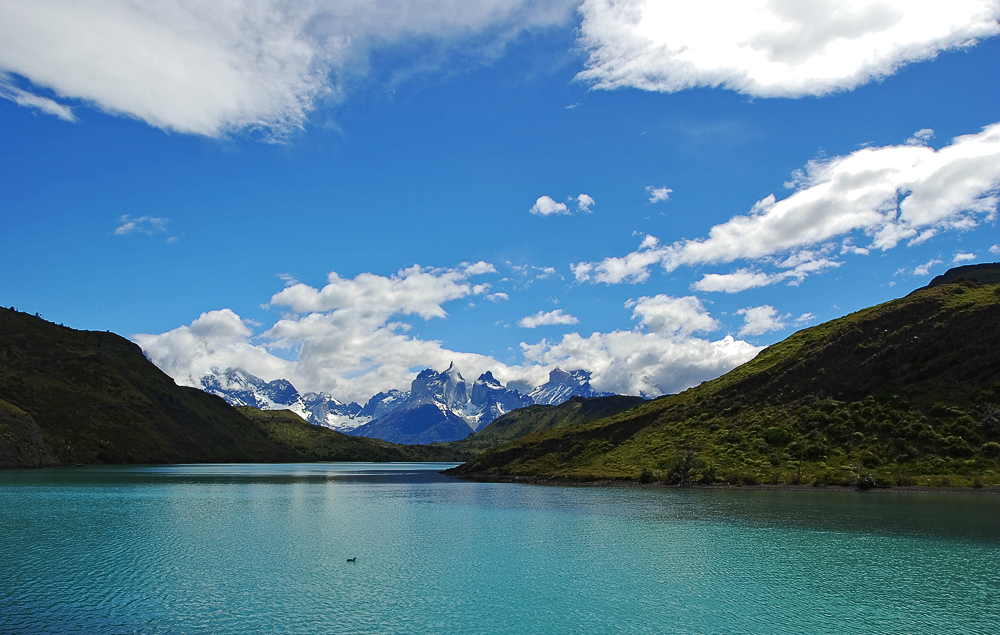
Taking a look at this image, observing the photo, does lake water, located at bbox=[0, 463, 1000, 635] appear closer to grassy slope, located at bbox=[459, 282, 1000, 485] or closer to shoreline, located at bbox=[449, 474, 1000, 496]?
shoreline, located at bbox=[449, 474, 1000, 496]

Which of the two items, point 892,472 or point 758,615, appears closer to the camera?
point 758,615

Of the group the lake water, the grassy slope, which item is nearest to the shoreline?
the grassy slope

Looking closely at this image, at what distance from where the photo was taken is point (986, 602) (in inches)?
1628

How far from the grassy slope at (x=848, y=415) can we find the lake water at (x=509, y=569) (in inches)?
925

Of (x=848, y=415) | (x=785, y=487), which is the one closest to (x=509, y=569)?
(x=785, y=487)

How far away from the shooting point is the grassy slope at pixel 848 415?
116812mm

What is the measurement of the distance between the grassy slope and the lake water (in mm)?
23505

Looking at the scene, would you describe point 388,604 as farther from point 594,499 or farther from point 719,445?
point 719,445

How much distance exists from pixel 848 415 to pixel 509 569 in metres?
112

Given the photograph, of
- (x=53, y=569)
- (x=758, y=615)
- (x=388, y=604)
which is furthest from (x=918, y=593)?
(x=53, y=569)

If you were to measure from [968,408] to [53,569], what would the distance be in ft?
487

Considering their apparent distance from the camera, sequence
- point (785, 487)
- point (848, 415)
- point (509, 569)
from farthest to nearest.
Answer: point (848, 415) < point (785, 487) < point (509, 569)

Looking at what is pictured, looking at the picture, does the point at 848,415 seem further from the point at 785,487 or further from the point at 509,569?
the point at 509,569

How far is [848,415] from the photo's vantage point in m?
134
